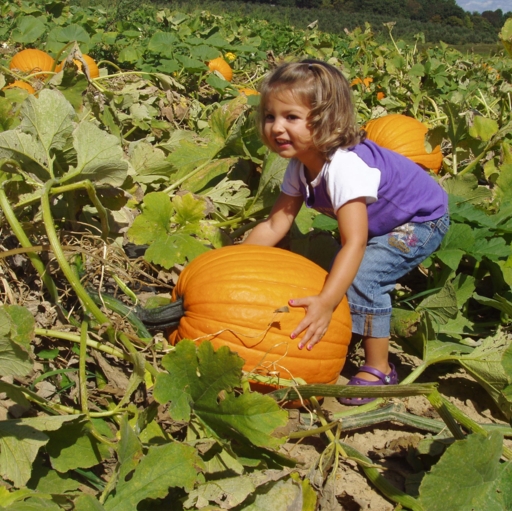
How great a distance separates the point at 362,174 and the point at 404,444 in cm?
87

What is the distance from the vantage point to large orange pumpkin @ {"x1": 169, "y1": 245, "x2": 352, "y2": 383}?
191cm

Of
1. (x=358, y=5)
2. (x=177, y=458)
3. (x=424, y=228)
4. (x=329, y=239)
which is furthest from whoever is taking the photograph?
(x=358, y=5)

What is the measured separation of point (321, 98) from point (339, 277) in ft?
2.03

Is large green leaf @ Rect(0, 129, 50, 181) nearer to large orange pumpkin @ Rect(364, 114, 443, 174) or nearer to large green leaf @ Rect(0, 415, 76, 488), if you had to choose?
large green leaf @ Rect(0, 415, 76, 488)

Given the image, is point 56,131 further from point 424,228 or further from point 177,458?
point 424,228

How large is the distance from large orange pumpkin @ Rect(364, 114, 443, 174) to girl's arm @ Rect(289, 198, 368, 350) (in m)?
1.49

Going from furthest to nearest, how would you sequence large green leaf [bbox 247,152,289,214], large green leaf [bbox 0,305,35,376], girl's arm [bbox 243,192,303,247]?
large green leaf [bbox 247,152,289,214], girl's arm [bbox 243,192,303,247], large green leaf [bbox 0,305,35,376]

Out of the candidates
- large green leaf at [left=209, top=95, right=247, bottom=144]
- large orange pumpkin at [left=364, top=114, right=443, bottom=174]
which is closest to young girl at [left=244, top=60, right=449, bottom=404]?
large green leaf at [left=209, top=95, right=247, bottom=144]

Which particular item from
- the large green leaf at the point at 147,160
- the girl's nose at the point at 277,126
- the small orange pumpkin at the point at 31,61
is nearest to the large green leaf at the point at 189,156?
the large green leaf at the point at 147,160

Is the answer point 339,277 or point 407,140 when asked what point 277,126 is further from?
point 407,140

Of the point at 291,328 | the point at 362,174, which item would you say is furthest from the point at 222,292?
the point at 362,174

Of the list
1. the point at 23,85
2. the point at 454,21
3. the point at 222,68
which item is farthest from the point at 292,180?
the point at 454,21

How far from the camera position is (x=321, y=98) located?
7.11 ft

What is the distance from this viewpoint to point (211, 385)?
1546 millimetres
